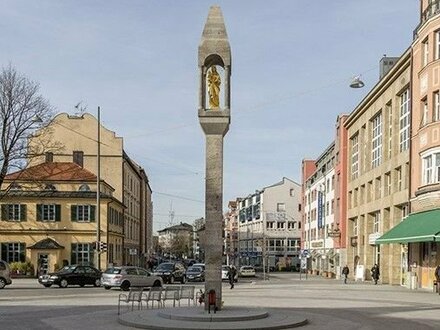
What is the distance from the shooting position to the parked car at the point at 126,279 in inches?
1537

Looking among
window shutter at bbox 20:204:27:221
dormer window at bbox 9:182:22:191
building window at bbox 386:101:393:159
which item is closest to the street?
dormer window at bbox 9:182:22:191

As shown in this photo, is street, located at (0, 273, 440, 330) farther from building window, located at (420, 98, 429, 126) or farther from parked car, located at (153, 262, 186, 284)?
parked car, located at (153, 262, 186, 284)

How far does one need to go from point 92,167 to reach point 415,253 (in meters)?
40.7

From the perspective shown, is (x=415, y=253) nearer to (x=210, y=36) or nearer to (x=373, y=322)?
(x=373, y=322)

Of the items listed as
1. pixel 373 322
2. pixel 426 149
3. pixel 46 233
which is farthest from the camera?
pixel 46 233

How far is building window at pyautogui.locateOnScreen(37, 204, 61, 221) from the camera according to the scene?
60719 millimetres

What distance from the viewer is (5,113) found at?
45469 millimetres

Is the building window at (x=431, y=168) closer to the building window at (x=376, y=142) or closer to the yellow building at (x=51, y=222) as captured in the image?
the building window at (x=376, y=142)

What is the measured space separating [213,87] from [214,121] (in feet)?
4.43

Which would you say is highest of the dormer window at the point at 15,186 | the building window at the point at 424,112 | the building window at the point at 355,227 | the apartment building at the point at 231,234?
the building window at the point at 424,112

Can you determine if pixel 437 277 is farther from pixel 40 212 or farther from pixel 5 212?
pixel 5 212

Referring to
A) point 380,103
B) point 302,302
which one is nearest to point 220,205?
point 302,302

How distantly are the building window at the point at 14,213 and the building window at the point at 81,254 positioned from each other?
5268 millimetres

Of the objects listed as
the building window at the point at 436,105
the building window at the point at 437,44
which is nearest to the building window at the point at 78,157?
the building window at the point at 436,105
